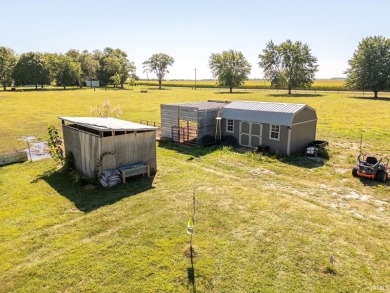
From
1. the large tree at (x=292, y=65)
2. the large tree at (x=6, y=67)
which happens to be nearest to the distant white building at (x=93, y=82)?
the large tree at (x=6, y=67)

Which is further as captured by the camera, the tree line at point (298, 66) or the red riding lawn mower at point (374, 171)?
the tree line at point (298, 66)

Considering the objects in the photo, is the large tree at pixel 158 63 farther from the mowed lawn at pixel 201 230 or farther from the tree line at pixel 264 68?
the mowed lawn at pixel 201 230

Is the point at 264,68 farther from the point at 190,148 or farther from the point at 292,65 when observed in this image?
the point at 190,148

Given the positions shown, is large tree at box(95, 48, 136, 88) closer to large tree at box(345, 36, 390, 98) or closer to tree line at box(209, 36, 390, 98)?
tree line at box(209, 36, 390, 98)

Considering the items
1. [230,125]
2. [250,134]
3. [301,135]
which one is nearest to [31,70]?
[230,125]

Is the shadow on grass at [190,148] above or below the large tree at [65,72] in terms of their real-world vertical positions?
below
